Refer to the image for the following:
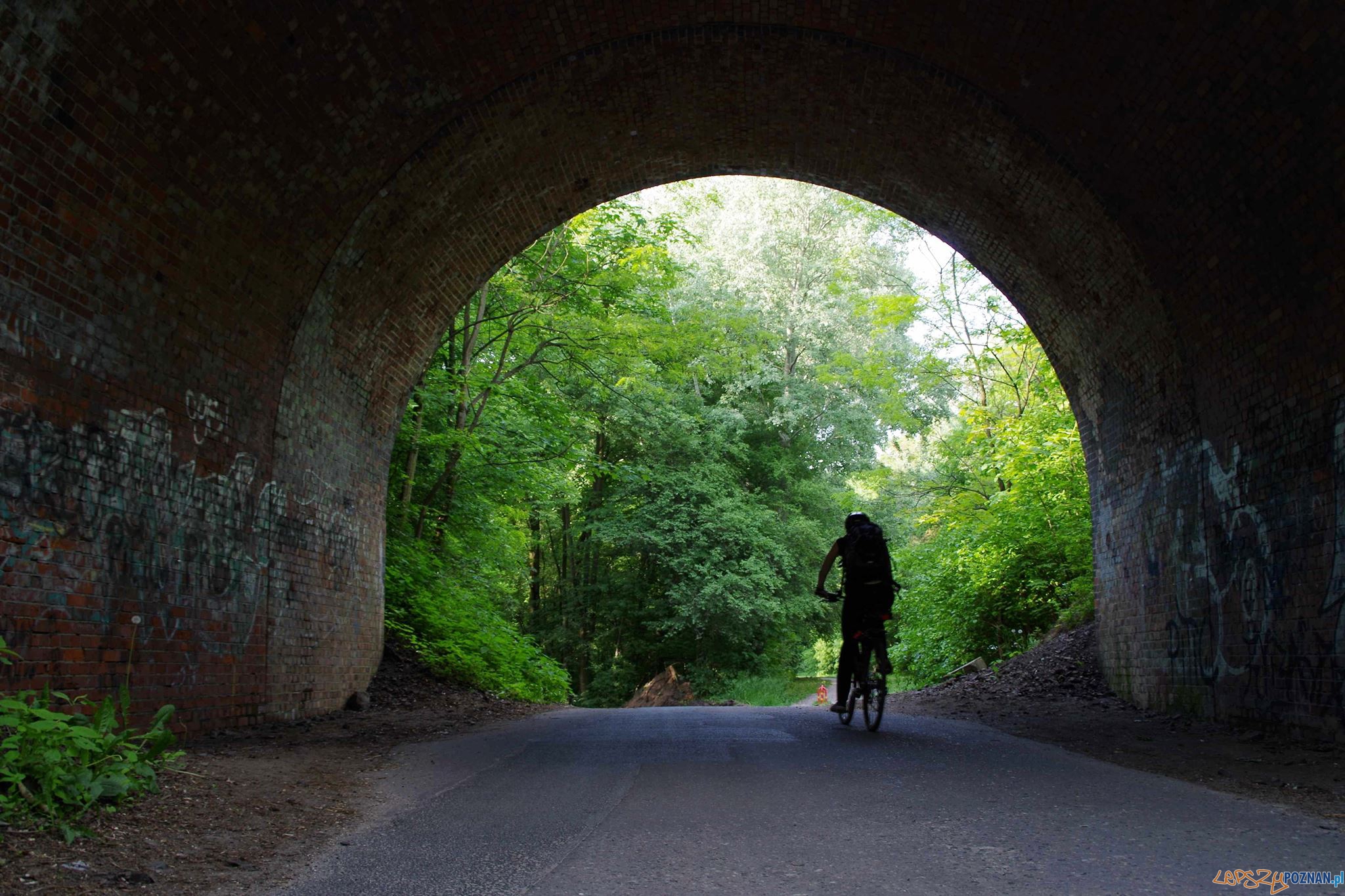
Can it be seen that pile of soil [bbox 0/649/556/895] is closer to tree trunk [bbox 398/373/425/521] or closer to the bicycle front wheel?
the bicycle front wheel

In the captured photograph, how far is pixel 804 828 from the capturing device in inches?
172

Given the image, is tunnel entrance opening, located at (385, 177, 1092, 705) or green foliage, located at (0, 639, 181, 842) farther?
tunnel entrance opening, located at (385, 177, 1092, 705)

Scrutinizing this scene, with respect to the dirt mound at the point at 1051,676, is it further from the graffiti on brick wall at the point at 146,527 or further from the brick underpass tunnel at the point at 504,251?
the graffiti on brick wall at the point at 146,527

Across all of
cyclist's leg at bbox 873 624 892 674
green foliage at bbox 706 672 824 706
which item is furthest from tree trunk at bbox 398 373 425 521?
green foliage at bbox 706 672 824 706

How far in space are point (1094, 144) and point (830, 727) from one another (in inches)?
218

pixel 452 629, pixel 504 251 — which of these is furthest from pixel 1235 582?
pixel 452 629

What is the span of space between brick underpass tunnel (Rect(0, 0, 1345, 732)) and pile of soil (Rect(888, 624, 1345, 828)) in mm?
334

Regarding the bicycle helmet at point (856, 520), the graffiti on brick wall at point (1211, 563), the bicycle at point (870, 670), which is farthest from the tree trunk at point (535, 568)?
the graffiti on brick wall at point (1211, 563)

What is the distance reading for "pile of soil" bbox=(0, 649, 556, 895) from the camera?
3.60 m

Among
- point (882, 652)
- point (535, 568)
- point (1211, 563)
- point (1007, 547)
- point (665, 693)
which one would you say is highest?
point (1007, 547)

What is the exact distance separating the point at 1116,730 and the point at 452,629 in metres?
8.22

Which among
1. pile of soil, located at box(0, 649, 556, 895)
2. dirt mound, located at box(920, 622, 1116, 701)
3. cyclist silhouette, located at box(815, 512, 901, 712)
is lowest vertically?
pile of soil, located at box(0, 649, 556, 895)

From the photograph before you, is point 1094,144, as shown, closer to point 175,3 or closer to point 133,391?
point 175,3

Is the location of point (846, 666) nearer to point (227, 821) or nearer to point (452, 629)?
point (227, 821)
